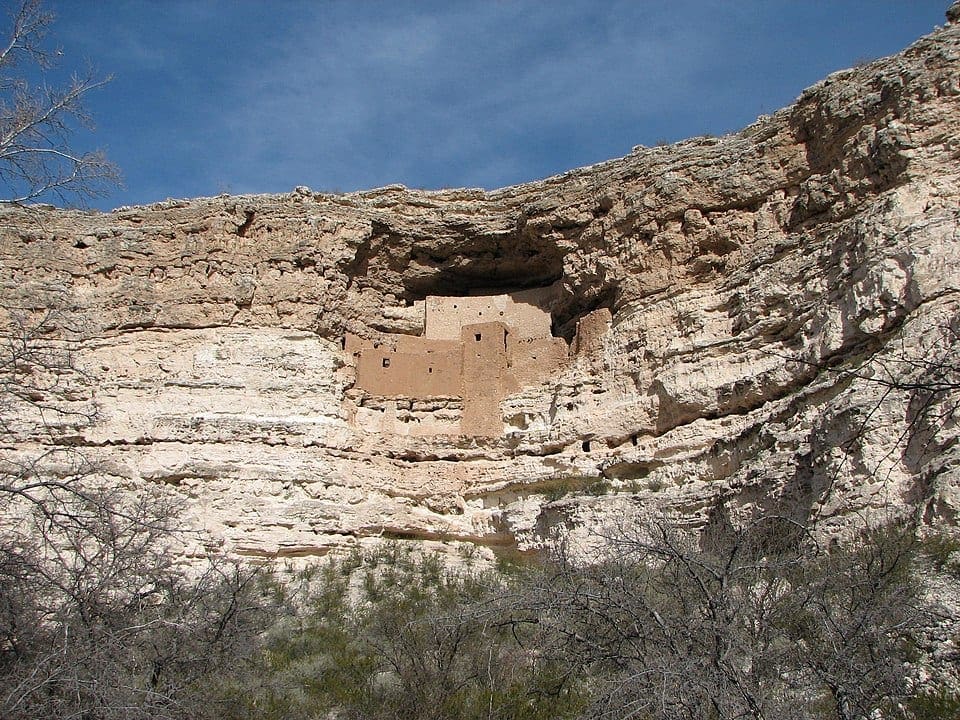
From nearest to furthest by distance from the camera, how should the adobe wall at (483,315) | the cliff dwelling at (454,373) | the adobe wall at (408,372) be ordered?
the cliff dwelling at (454,373)
the adobe wall at (408,372)
the adobe wall at (483,315)

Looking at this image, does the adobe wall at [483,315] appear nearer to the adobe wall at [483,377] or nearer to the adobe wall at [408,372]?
the adobe wall at [483,377]

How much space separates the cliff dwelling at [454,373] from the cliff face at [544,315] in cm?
7

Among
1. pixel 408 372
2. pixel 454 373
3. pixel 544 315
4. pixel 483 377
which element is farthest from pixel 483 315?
pixel 408 372

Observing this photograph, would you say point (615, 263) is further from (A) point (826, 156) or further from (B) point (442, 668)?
(B) point (442, 668)

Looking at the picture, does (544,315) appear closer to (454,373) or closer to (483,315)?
(483,315)

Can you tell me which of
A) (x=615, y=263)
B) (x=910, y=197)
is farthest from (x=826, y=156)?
(x=615, y=263)

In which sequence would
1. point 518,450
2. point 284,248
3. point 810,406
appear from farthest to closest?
point 284,248, point 518,450, point 810,406

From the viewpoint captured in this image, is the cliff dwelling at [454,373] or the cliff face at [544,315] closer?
the cliff face at [544,315]

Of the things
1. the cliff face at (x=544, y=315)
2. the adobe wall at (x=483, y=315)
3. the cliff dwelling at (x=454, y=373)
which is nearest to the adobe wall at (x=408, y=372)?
the cliff dwelling at (x=454, y=373)

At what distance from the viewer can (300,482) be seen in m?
15.8

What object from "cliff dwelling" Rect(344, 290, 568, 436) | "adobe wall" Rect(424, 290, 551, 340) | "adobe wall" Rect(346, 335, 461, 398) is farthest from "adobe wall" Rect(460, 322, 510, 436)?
"adobe wall" Rect(424, 290, 551, 340)

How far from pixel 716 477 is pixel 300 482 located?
6.60 metres

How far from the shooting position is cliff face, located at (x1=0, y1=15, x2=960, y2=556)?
44.9 feet

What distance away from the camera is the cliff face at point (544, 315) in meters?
13.7
